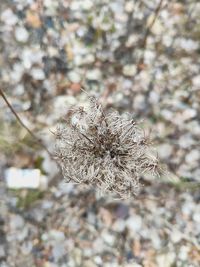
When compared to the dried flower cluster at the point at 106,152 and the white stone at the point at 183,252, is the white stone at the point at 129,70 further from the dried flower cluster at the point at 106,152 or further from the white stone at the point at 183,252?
→ the white stone at the point at 183,252

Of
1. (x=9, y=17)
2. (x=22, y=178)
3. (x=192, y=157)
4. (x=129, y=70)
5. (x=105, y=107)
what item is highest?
(x=9, y=17)

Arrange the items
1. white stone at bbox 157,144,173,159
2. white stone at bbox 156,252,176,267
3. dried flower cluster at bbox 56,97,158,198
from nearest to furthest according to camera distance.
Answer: dried flower cluster at bbox 56,97,158,198, white stone at bbox 156,252,176,267, white stone at bbox 157,144,173,159

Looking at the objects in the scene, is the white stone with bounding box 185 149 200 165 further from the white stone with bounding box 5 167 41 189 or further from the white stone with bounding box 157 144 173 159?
the white stone with bounding box 5 167 41 189

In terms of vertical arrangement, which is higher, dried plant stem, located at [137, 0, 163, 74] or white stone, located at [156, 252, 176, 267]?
dried plant stem, located at [137, 0, 163, 74]

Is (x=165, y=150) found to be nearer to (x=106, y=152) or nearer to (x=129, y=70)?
(x=129, y=70)

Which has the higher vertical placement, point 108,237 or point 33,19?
point 33,19

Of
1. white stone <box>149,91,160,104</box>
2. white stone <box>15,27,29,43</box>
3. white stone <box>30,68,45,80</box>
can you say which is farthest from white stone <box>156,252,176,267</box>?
white stone <box>15,27,29,43</box>

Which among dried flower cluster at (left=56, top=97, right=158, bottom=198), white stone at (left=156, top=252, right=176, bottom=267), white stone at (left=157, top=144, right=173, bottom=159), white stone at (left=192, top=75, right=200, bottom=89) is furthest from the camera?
white stone at (left=192, top=75, right=200, bottom=89)

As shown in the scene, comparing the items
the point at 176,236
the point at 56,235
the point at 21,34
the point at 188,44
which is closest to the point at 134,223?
the point at 176,236
